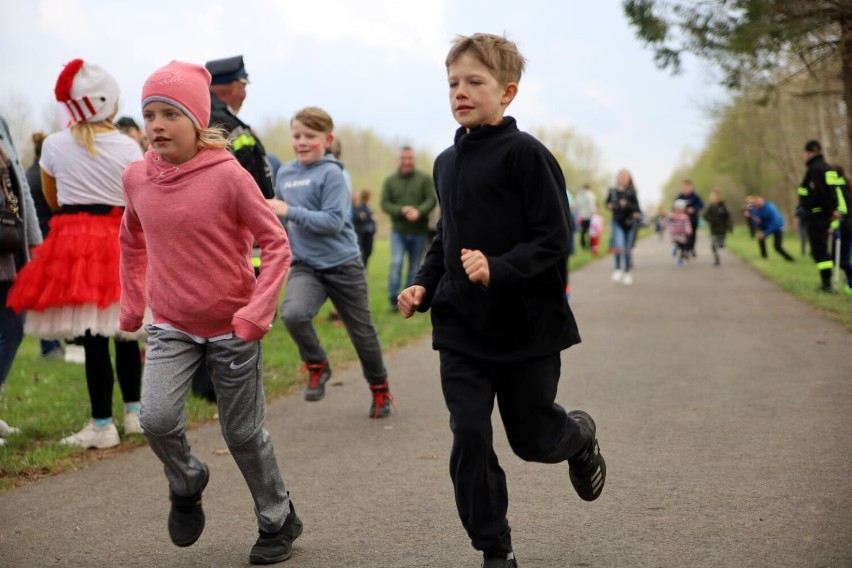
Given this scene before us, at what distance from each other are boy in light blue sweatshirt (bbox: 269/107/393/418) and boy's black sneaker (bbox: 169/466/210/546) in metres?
2.92

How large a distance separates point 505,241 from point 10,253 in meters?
3.86

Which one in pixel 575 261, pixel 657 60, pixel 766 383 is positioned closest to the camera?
pixel 766 383

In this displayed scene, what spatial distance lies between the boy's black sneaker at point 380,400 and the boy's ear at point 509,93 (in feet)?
11.4

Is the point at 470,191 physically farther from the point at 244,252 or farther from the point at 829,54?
the point at 829,54

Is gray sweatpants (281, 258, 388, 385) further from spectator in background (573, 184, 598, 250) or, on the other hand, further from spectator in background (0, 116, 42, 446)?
spectator in background (573, 184, 598, 250)

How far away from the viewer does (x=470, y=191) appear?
357 centimetres

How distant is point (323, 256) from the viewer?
6.76 m

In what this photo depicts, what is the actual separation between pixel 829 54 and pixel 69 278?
10317mm

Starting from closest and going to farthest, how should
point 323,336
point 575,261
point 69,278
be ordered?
point 69,278 → point 323,336 → point 575,261

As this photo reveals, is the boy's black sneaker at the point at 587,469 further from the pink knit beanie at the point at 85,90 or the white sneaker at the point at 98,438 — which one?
the pink knit beanie at the point at 85,90

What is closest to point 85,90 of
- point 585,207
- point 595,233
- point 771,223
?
point 771,223

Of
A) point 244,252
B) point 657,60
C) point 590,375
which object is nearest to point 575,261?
point 657,60

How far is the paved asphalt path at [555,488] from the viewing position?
3953 mm

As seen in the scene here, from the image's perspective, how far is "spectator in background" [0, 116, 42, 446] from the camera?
6.05m
